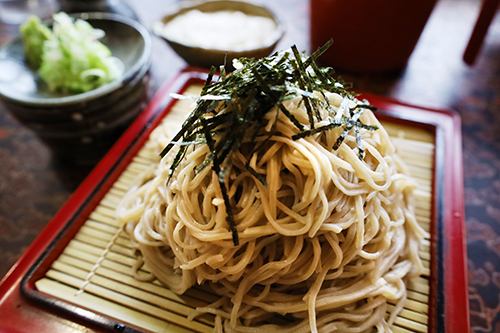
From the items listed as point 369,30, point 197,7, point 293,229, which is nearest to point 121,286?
point 293,229

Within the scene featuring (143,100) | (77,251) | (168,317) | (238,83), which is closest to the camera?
(238,83)

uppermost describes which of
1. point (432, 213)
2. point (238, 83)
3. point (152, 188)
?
point (238, 83)

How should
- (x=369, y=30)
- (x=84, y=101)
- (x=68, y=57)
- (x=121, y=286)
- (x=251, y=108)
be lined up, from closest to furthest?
(x=251, y=108), (x=121, y=286), (x=84, y=101), (x=68, y=57), (x=369, y=30)

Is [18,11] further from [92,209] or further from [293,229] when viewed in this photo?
[293,229]

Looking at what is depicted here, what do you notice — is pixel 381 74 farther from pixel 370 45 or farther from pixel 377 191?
pixel 377 191

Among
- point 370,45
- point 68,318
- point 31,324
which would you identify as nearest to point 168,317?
point 68,318

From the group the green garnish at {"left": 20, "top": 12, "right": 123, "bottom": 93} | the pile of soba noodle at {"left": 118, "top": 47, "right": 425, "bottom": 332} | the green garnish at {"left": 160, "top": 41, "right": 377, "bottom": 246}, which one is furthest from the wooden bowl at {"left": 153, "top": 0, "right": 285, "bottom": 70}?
the pile of soba noodle at {"left": 118, "top": 47, "right": 425, "bottom": 332}
